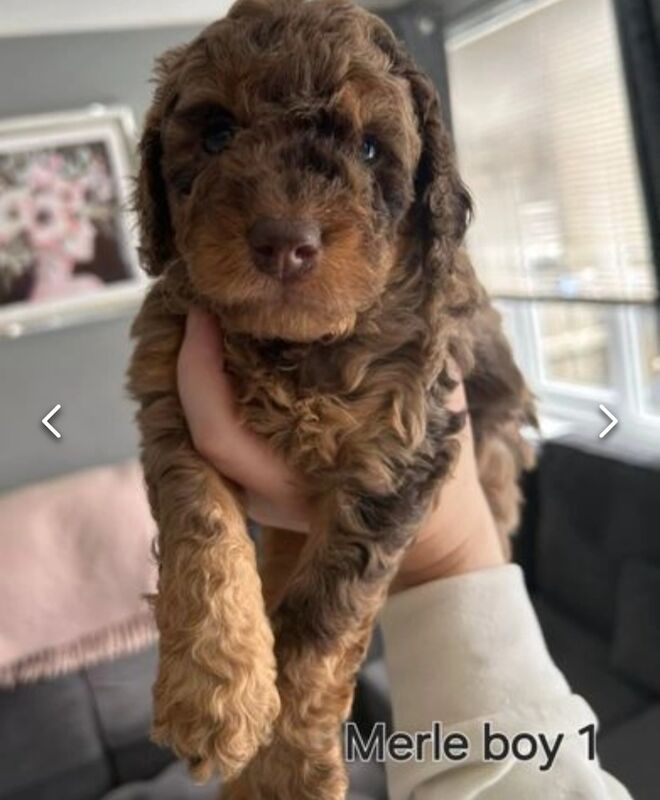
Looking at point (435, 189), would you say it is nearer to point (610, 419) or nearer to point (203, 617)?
point (203, 617)

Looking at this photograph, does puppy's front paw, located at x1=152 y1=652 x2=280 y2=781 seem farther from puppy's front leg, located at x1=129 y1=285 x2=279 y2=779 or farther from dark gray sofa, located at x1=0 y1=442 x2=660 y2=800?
dark gray sofa, located at x1=0 y1=442 x2=660 y2=800

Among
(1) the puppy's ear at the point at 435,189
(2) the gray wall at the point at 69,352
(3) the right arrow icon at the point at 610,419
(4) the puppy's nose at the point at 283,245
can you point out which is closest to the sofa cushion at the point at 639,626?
(3) the right arrow icon at the point at 610,419

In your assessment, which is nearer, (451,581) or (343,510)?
(343,510)

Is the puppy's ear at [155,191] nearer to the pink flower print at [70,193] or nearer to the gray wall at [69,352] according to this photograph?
the gray wall at [69,352]

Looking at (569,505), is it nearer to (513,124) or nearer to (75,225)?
(513,124)

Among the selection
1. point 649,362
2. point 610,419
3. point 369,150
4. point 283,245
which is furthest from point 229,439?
point 649,362

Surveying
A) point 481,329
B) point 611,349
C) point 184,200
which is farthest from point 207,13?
point 184,200

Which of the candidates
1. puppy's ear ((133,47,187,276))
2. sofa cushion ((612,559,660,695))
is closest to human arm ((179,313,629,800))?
puppy's ear ((133,47,187,276))
